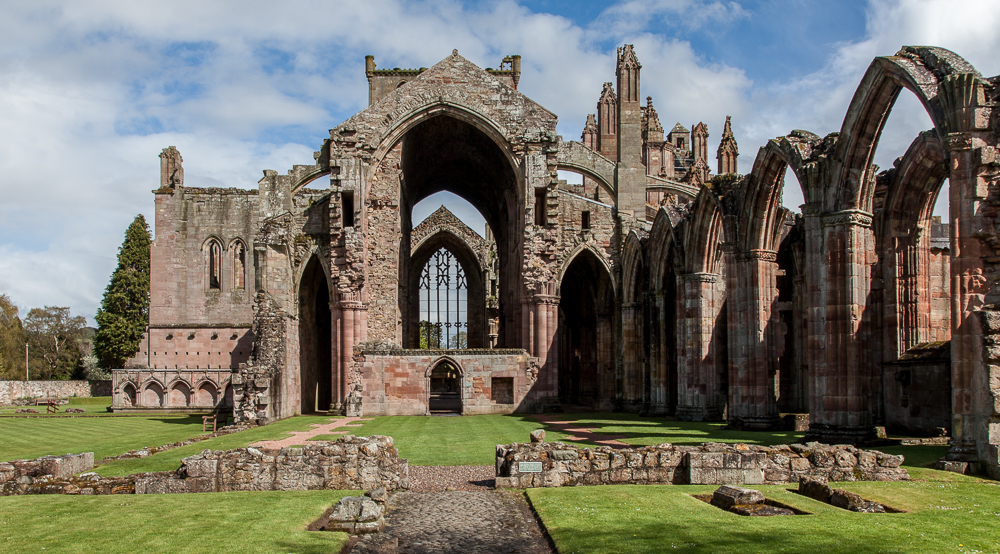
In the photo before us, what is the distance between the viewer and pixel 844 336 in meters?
13.5

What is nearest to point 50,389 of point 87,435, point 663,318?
point 87,435

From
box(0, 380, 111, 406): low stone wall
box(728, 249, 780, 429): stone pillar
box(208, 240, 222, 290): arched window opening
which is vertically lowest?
box(0, 380, 111, 406): low stone wall

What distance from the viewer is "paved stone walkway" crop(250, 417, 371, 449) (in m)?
15.5

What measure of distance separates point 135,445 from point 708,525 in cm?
1354

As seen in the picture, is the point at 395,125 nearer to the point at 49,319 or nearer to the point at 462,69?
the point at 462,69

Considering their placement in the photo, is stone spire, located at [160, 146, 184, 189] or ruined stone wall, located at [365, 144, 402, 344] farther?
stone spire, located at [160, 146, 184, 189]

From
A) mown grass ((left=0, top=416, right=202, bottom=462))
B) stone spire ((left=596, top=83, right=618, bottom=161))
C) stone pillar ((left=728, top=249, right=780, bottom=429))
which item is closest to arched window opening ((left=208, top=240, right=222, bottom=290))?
mown grass ((left=0, top=416, right=202, bottom=462))

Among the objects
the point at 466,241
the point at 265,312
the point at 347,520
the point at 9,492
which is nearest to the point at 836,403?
the point at 347,520

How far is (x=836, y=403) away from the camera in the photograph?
44.2 feet

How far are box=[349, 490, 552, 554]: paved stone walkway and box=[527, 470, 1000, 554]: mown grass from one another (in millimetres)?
274

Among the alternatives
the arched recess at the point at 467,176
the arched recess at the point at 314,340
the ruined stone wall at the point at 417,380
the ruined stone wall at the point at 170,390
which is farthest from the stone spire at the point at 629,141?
the ruined stone wall at the point at 170,390

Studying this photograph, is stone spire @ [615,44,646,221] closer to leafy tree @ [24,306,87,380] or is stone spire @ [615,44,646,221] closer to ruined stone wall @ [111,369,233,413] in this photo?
ruined stone wall @ [111,369,233,413]

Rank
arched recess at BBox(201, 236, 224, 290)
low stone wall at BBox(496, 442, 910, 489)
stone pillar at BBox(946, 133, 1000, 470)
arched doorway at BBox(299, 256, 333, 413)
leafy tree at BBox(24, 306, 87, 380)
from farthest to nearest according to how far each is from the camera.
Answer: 1. leafy tree at BBox(24, 306, 87, 380)
2. arched recess at BBox(201, 236, 224, 290)
3. arched doorway at BBox(299, 256, 333, 413)
4. stone pillar at BBox(946, 133, 1000, 470)
5. low stone wall at BBox(496, 442, 910, 489)

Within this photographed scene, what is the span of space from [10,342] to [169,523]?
2177 inches
